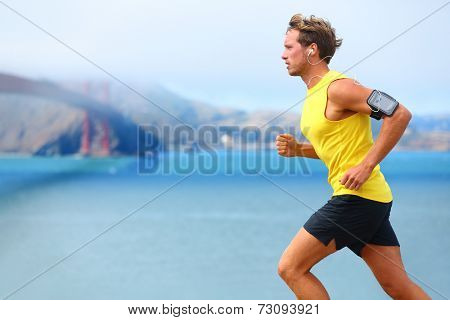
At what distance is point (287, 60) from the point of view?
260 centimetres

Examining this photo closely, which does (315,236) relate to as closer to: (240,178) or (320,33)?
(320,33)

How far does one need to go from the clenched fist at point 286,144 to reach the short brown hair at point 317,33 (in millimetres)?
314

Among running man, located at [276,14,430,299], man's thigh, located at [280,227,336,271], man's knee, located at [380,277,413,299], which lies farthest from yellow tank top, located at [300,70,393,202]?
man's knee, located at [380,277,413,299]

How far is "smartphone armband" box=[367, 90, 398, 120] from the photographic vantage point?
2363 millimetres

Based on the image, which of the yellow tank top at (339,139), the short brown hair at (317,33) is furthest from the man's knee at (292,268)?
the short brown hair at (317,33)

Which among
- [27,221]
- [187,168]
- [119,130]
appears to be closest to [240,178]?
[119,130]

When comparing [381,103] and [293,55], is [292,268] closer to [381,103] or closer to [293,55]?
[381,103]

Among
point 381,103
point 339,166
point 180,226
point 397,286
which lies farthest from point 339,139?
point 180,226

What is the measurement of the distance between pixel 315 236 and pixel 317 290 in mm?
178

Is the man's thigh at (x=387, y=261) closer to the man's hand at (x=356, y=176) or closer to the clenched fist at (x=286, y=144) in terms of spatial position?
the man's hand at (x=356, y=176)

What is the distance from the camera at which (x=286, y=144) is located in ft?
9.00

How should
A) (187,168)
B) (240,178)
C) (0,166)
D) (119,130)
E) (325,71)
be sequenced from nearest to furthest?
(325,71) < (187,168) < (119,130) < (240,178) < (0,166)

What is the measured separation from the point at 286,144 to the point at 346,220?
1.30 ft

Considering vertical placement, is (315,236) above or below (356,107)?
below
